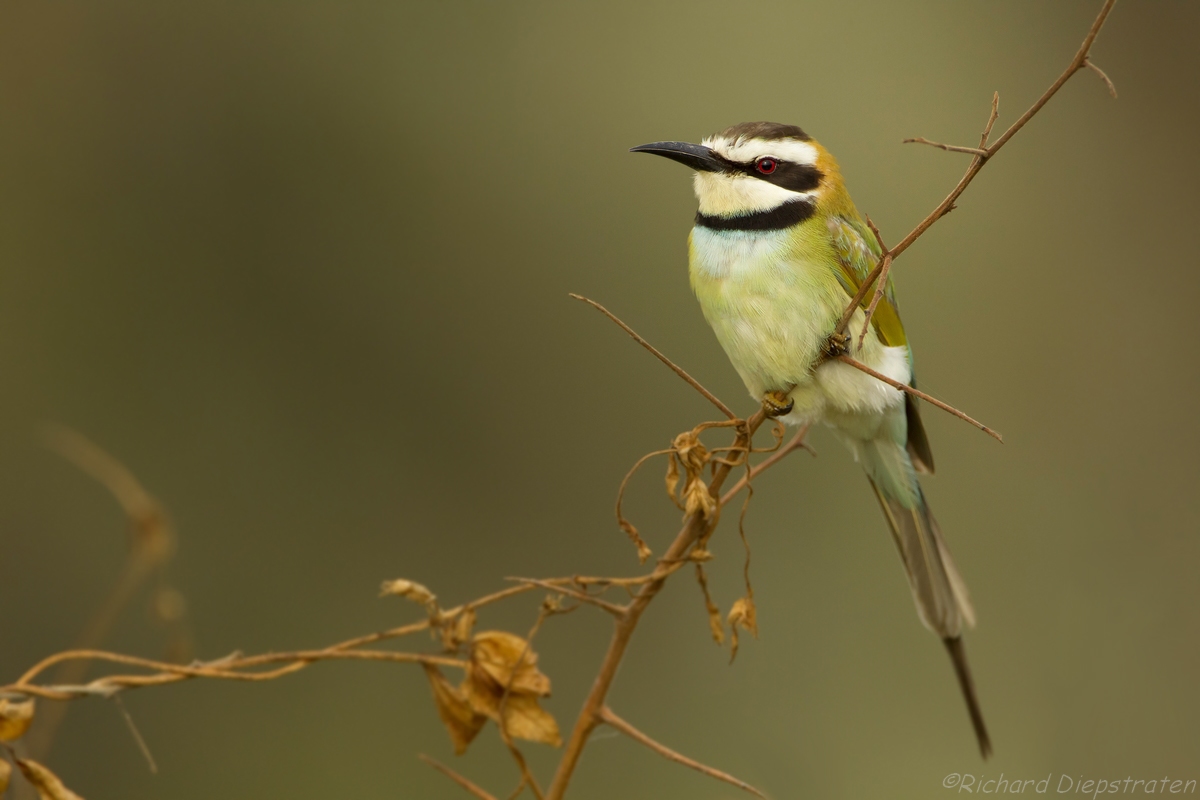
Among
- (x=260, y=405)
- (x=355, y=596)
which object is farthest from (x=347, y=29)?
(x=355, y=596)

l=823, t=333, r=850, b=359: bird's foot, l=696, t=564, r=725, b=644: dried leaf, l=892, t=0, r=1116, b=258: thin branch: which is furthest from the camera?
l=823, t=333, r=850, b=359: bird's foot

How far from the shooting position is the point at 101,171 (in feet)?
12.3

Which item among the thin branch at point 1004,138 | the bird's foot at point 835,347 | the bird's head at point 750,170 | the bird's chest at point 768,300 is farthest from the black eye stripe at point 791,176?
the thin branch at point 1004,138

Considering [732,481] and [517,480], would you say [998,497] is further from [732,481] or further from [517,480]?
[517,480]

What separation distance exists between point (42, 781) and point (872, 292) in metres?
1.59

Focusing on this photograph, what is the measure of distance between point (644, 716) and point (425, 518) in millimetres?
1064

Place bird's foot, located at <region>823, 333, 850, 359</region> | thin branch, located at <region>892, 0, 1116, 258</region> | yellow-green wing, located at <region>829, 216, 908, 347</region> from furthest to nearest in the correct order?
yellow-green wing, located at <region>829, 216, 908, 347</region> < bird's foot, located at <region>823, 333, 850, 359</region> < thin branch, located at <region>892, 0, 1116, 258</region>

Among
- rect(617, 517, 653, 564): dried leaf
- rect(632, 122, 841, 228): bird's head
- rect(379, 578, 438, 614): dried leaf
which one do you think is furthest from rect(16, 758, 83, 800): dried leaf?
rect(632, 122, 841, 228): bird's head

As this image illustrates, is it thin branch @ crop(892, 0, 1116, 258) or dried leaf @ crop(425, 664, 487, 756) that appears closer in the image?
thin branch @ crop(892, 0, 1116, 258)

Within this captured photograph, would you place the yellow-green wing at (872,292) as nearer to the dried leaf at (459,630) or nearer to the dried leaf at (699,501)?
the dried leaf at (699,501)

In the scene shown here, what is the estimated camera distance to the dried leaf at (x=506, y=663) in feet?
4.02

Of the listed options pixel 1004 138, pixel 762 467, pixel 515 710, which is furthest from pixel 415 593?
pixel 1004 138

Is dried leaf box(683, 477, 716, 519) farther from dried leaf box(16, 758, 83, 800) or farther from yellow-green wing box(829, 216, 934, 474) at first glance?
yellow-green wing box(829, 216, 934, 474)

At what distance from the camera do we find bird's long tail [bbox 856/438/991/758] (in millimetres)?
1913
